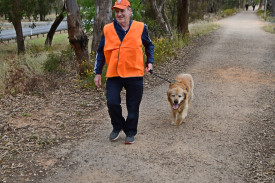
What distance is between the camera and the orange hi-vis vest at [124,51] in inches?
175

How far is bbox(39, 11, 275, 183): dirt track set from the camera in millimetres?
4188

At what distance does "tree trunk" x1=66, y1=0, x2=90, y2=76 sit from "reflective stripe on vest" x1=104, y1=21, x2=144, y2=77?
390 centimetres

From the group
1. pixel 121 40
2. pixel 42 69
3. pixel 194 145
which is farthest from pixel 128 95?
pixel 42 69

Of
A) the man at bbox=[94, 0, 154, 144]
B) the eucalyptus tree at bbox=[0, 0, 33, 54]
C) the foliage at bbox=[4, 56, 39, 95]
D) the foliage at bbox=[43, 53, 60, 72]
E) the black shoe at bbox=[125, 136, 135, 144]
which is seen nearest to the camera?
→ the man at bbox=[94, 0, 154, 144]

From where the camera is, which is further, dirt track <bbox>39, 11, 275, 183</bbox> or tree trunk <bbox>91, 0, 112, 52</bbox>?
tree trunk <bbox>91, 0, 112, 52</bbox>

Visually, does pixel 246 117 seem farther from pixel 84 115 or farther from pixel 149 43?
pixel 84 115

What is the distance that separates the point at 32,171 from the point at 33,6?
16.0 metres

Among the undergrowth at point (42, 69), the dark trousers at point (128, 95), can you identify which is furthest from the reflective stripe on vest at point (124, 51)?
the undergrowth at point (42, 69)

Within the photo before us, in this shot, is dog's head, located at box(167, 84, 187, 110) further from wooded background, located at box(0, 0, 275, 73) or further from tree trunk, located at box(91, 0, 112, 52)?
tree trunk, located at box(91, 0, 112, 52)

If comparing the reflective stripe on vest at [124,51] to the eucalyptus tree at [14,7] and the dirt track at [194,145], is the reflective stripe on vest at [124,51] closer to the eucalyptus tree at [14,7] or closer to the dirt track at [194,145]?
the dirt track at [194,145]

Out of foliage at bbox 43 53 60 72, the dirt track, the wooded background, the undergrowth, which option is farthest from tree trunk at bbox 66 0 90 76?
the dirt track

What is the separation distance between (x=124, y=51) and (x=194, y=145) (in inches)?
77.5

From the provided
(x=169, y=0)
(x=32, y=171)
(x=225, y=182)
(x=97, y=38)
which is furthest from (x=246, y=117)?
(x=169, y=0)

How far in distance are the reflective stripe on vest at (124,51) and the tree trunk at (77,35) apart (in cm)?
390
